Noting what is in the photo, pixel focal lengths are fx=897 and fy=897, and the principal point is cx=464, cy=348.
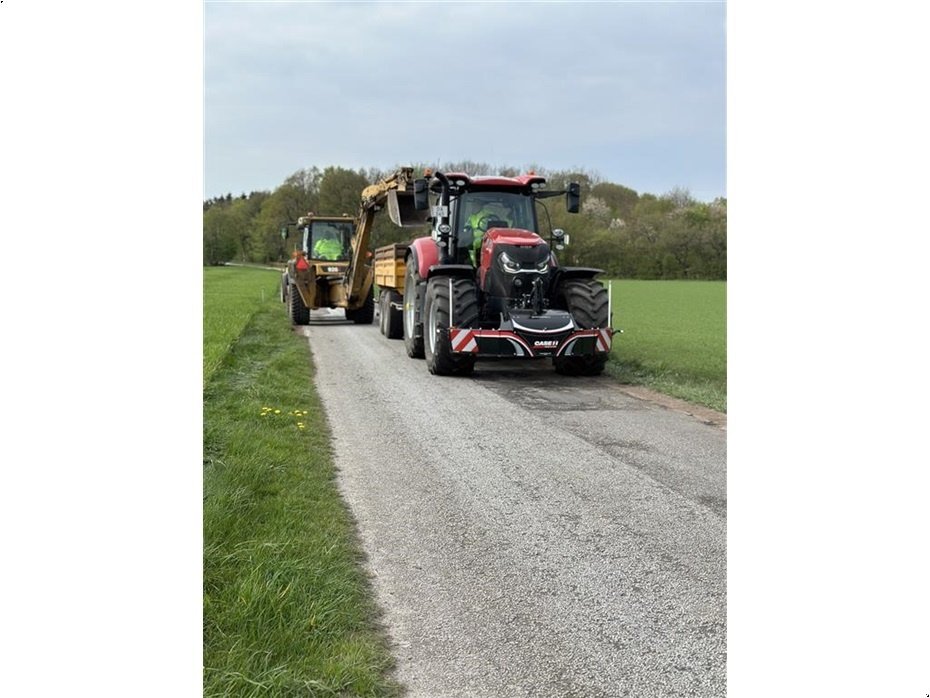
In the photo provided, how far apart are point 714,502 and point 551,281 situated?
608cm

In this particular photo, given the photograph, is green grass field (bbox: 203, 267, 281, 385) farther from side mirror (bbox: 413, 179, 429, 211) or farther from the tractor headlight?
the tractor headlight

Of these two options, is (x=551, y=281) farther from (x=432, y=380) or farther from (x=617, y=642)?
(x=617, y=642)

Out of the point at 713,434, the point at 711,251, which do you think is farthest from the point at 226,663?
the point at 711,251

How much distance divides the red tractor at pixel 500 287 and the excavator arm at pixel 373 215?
1502mm

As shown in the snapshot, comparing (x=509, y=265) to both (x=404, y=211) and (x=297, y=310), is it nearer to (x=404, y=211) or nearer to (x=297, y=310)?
(x=404, y=211)

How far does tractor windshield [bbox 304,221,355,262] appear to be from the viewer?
750 inches

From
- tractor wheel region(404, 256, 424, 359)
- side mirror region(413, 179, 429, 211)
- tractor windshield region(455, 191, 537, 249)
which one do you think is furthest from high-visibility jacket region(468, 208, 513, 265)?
tractor wheel region(404, 256, 424, 359)

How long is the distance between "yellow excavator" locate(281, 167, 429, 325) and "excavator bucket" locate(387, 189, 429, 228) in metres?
0.49

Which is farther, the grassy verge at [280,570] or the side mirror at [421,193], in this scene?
the side mirror at [421,193]

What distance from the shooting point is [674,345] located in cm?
1520

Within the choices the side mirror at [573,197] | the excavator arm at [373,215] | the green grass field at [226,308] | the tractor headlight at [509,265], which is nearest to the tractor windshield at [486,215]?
the side mirror at [573,197]

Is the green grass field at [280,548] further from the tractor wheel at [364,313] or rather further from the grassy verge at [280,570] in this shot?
the tractor wheel at [364,313]

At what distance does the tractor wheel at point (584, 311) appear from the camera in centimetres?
1028
